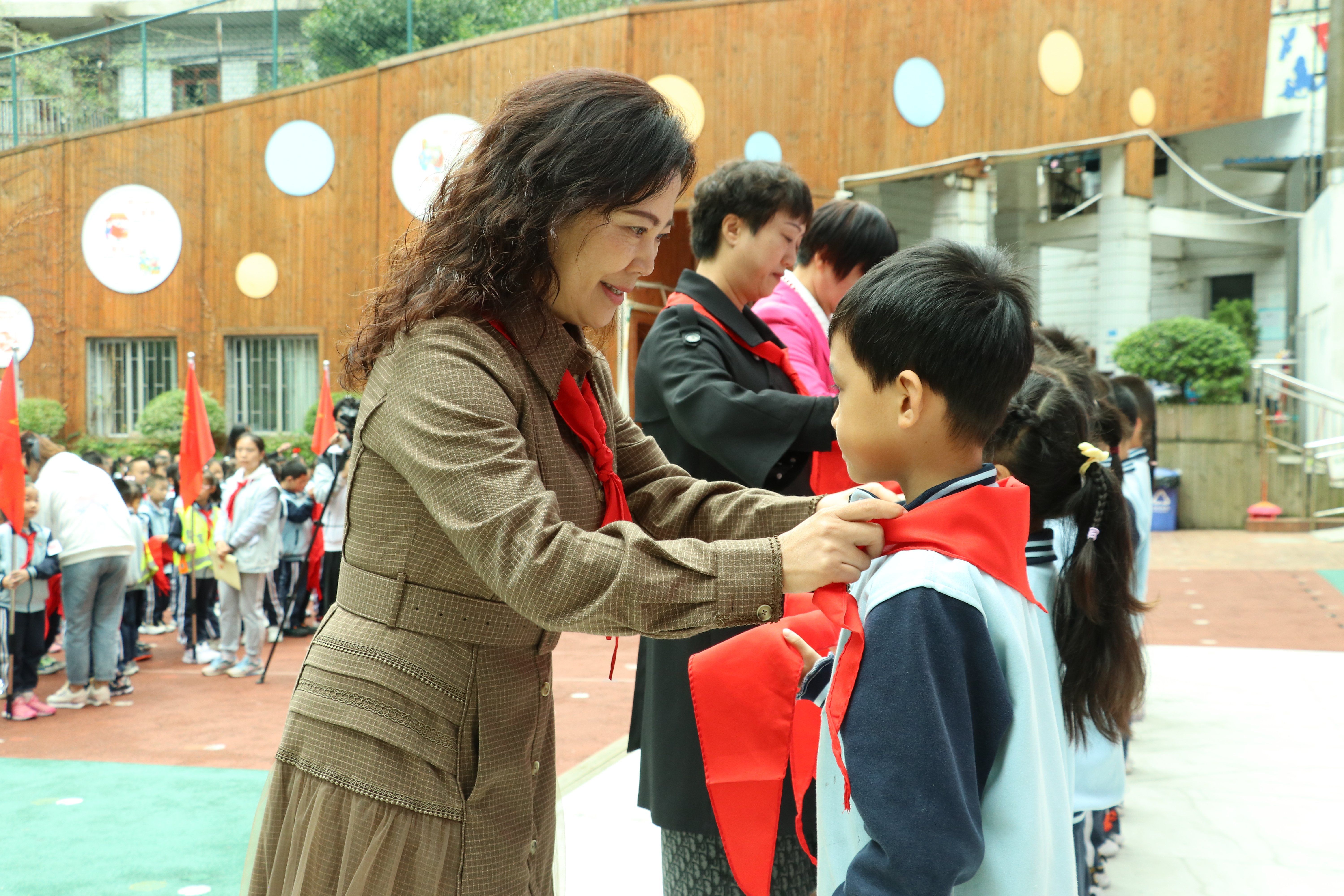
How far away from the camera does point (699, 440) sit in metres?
2.20

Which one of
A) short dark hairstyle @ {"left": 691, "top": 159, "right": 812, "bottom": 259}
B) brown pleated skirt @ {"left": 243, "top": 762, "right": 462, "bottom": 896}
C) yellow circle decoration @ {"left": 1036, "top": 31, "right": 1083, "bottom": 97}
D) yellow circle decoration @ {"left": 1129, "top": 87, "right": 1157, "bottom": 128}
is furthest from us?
yellow circle decoration @ {"left": 1129, "top": 87, "right": 1157, "bottom": 128}

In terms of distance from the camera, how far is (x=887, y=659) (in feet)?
3.80

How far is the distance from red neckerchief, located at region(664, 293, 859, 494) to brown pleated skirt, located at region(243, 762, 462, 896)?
3.26 ft

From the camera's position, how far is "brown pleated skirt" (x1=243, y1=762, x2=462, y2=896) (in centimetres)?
141

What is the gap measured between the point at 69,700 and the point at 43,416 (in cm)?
1096

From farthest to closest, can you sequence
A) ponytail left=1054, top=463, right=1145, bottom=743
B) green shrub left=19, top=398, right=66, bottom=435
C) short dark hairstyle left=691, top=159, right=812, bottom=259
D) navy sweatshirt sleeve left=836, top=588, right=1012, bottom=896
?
green shrub left=19, top=398, right=66, bottom=435 < short dark hairstyle left=691, top=159, right=812, bottom=259 < ponytail left=1054, top=463, right=1145, bottom=743 < navy sweatshirt sleeve left=836, top=588, right=1012, bottom=896

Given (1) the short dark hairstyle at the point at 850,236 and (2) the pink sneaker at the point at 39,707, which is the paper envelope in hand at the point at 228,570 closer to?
(2) the pink sneaker at the point at 39,707

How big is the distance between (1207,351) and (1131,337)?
87 centimetres

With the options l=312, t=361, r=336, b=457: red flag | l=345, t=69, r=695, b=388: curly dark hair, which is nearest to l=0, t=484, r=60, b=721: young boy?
l=312, t=361, r=336, b=457: red flag

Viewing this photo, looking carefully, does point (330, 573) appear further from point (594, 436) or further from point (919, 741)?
point (919, 741)

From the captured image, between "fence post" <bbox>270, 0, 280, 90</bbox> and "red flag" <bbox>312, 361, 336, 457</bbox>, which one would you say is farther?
"fence post" <bbox>270, 0, 280, 90</bbox>

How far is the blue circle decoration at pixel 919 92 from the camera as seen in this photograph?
1316cm

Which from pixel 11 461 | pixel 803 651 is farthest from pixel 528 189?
pixel 11 461

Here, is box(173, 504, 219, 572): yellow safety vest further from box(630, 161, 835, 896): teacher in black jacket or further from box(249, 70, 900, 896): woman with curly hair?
box(249, 70, 900, 896): woman with curly hair
